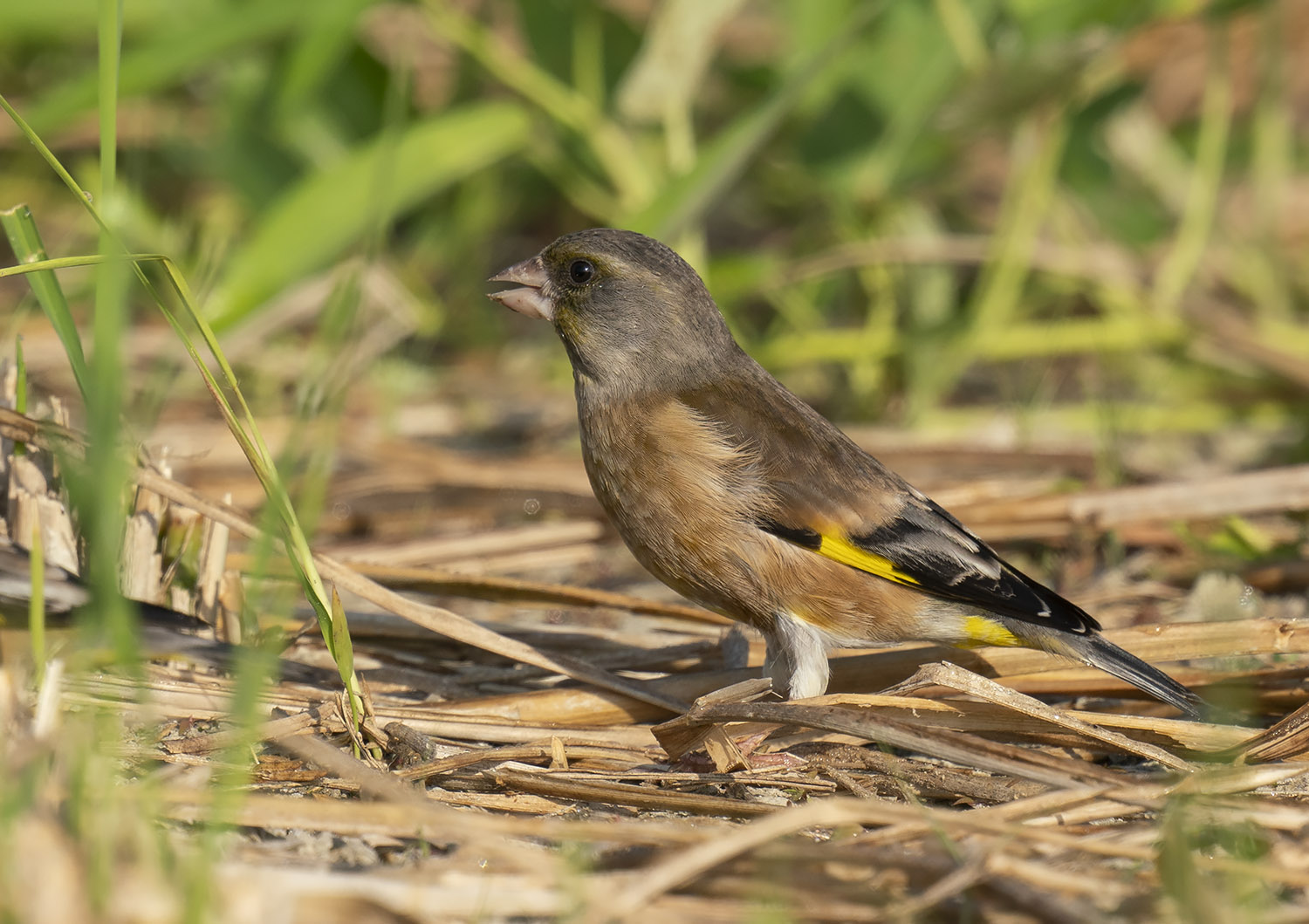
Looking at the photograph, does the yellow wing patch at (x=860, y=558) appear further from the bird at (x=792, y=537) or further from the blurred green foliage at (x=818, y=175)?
the blurred green foliage at (x=818, y=175)

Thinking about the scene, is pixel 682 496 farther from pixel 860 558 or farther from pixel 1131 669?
pixel 1131 669

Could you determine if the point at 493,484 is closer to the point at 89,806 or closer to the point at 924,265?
the point at 924,265

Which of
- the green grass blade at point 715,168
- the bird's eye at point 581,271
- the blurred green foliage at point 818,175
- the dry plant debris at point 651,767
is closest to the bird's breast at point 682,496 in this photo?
the dry plant debris at point 651,767

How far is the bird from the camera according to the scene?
12.0 ft

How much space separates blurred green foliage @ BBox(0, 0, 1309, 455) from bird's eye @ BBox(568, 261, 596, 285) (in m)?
0.62

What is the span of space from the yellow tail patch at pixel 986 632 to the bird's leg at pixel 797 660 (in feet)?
1.27

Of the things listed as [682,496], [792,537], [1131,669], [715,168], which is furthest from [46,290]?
[1131,669]

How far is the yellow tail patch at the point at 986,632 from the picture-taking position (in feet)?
12.2

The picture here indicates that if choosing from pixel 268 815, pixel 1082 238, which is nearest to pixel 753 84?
pixel 1082 238

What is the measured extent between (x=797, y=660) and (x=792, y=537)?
32 cm

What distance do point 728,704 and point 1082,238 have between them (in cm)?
503

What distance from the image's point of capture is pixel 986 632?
3.75m

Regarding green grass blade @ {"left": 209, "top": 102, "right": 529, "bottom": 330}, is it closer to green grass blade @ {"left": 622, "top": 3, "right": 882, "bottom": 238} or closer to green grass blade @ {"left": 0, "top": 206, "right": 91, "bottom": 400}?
green grass blade @ {"left": 622, "top": 3, "right": 882, "bottom": 238}

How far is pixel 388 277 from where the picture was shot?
722 centimetres
